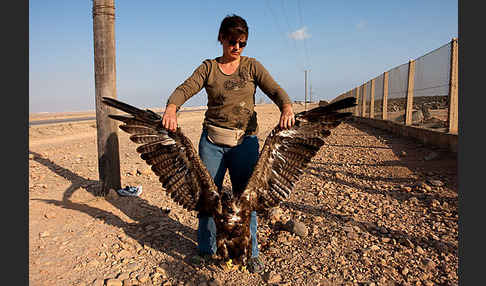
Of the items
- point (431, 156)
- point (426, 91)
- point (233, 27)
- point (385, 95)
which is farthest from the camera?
point (385, 95)

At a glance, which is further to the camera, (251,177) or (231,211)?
(251,177)

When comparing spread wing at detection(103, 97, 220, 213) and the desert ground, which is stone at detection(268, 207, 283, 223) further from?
spread wing at detection(103, 97, 220, 213)

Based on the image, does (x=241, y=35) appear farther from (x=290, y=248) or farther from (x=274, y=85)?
(x=290, y=248)

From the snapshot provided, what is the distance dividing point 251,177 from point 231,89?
0.93 metres

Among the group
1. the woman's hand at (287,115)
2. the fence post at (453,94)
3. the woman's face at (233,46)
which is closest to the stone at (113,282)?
the woman's hand at (287,115)

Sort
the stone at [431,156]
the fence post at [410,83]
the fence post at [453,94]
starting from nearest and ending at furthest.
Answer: the stone at [431,156]
the fence post at [453,94]
the fence post at [410,83]

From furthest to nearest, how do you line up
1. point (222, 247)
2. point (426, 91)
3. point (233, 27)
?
point (426, 91) → point (222, 247) → point (233, 27)

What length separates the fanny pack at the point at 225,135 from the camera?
2.99m

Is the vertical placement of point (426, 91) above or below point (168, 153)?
above

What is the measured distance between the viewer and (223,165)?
3.21 meters

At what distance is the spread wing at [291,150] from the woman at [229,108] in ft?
0.63

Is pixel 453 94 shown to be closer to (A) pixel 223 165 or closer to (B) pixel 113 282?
(A) pixel 223 165

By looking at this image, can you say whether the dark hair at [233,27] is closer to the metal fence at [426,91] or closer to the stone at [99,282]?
the stone at [99,282]

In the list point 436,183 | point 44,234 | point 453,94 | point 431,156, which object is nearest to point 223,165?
point 44,234
